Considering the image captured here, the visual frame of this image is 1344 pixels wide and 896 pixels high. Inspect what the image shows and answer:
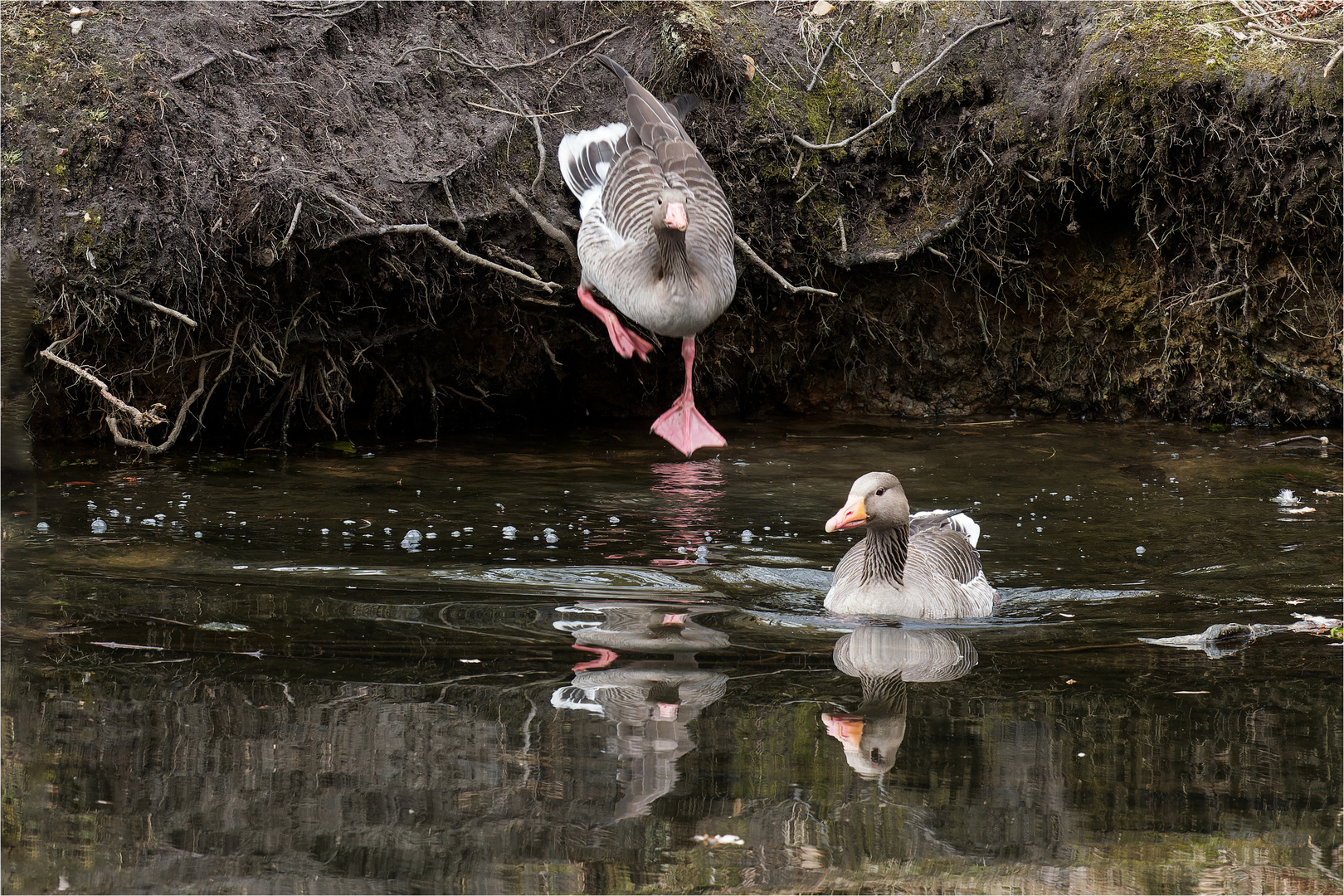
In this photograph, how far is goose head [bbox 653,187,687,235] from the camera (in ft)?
23.6

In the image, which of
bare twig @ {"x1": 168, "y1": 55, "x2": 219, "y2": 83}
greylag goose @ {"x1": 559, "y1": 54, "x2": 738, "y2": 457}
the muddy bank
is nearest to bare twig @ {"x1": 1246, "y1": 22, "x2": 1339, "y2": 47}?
the muddy bank

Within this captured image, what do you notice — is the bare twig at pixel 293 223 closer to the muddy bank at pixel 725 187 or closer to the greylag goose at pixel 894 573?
the muddy bank at pixel 725 187

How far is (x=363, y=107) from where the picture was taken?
344 inches

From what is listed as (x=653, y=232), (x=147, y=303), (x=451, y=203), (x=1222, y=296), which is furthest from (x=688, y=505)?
(x=1222, y=296)

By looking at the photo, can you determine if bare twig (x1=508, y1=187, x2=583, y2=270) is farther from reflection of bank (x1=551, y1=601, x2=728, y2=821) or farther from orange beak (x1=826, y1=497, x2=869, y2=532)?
reflection of bank (x1=551, y1=601, x2=728, y2=821)

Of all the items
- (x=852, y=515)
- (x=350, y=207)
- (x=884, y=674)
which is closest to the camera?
(x=884, y=674)

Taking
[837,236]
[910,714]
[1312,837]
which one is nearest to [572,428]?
[837,236]

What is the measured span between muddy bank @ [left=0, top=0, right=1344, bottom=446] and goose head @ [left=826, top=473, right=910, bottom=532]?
146 inches

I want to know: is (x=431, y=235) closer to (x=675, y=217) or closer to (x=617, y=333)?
(x=617, y=333)

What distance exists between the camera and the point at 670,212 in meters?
7.21

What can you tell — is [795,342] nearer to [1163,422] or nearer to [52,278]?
[1163,422]

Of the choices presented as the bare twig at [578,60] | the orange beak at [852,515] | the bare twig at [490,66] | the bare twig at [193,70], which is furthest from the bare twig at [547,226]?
the orange beak at [852,515]

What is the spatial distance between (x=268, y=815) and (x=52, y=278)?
5619mm

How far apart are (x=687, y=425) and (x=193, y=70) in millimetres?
4059
